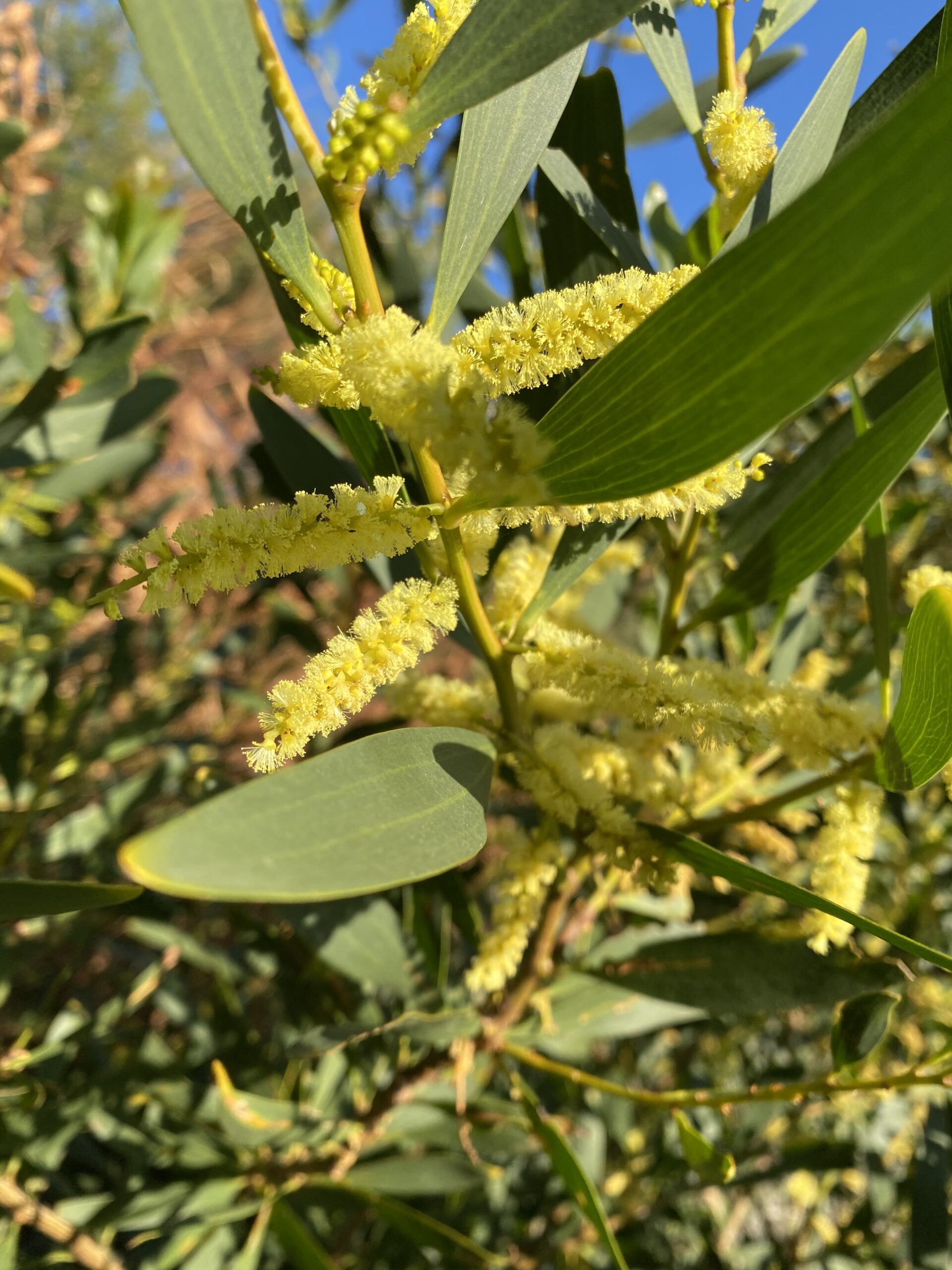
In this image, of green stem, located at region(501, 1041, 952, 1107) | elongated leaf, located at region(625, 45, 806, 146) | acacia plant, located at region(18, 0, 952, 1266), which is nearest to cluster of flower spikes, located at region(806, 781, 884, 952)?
acacia plant, located at region(18, 0, 952, 1266)

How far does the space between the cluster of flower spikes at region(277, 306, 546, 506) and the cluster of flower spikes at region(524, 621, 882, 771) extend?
228mm

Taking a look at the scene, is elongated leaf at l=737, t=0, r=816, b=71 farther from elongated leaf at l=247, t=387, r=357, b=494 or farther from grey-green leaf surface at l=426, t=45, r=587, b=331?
elongated leaf at l=247, t=387, r=357, b=494

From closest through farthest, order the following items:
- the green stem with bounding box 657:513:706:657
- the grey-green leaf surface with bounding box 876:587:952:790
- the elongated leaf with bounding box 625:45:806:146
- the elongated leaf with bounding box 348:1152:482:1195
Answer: the grey-green leaf surface with bounding box 876:587:952:790 < the green stem with bounding box 657:513:706:657 < the elongated leaf with bounding box 348:1152:482:1195 < the elongated leaf with bounding box 625:45:806:146

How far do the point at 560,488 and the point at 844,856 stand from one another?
45cm

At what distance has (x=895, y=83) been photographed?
643mm

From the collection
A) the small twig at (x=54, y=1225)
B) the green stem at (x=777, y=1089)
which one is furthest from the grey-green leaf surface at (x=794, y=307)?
the small twig at (x=54, y=1225)

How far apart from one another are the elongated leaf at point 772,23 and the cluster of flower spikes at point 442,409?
1.79 feet

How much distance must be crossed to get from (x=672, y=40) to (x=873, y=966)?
815 mm

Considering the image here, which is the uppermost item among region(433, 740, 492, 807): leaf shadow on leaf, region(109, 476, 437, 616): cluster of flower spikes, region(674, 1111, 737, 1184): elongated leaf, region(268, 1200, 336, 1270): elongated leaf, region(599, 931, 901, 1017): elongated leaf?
region(109, 476, 437, 616): cluster of flower spikes

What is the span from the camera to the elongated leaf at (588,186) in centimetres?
73

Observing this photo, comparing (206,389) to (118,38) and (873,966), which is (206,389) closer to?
(873,966)

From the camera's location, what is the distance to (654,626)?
1696 millimetres

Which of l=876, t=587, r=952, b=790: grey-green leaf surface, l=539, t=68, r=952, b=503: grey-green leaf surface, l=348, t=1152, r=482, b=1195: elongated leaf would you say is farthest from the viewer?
l=348, t=1152, r=482, b=1195: elongated leaf

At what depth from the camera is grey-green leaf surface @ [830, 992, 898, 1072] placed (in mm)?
681
